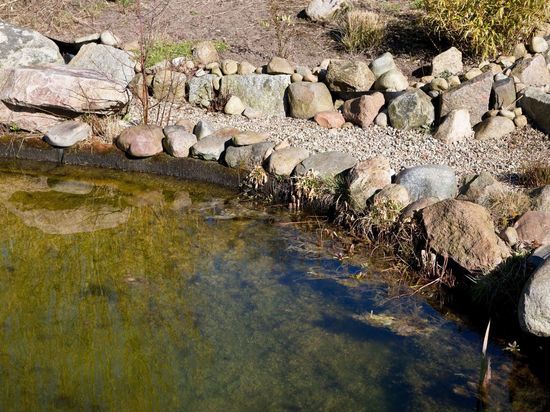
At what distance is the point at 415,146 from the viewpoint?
7.30 m

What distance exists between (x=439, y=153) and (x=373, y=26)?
8.96ft

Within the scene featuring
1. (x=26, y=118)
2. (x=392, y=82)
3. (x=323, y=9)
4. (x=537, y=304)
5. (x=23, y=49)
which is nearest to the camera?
(x=537, y=304)

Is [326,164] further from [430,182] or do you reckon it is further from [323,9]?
[323,9]

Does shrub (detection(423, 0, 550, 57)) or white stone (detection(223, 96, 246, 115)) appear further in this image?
white stone (detection(223, 96, 246, 115))

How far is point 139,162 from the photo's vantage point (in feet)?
25.2

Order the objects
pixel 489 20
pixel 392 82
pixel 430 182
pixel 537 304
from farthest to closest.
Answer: pixel 489 20 < pixel 392 82 < pixel 430 182 < pixel 537 304

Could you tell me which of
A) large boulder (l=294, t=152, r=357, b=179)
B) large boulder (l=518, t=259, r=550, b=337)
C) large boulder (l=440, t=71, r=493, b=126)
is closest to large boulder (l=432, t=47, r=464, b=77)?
large boulder (l=440, t=71, r=493, b=126)

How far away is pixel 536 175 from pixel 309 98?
2872mm

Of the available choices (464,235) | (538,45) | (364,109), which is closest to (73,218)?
(364,109)

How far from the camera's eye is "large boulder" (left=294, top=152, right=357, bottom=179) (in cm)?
673

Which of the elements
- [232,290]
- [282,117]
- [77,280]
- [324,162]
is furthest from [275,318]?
[282,117]

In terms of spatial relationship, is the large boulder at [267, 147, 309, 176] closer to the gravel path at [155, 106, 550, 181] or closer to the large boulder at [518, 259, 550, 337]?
the gravel path at [155, 106, 550, 181]

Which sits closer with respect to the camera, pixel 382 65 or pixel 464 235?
pixel 464 235

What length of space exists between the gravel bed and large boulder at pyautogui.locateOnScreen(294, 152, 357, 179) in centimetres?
30
